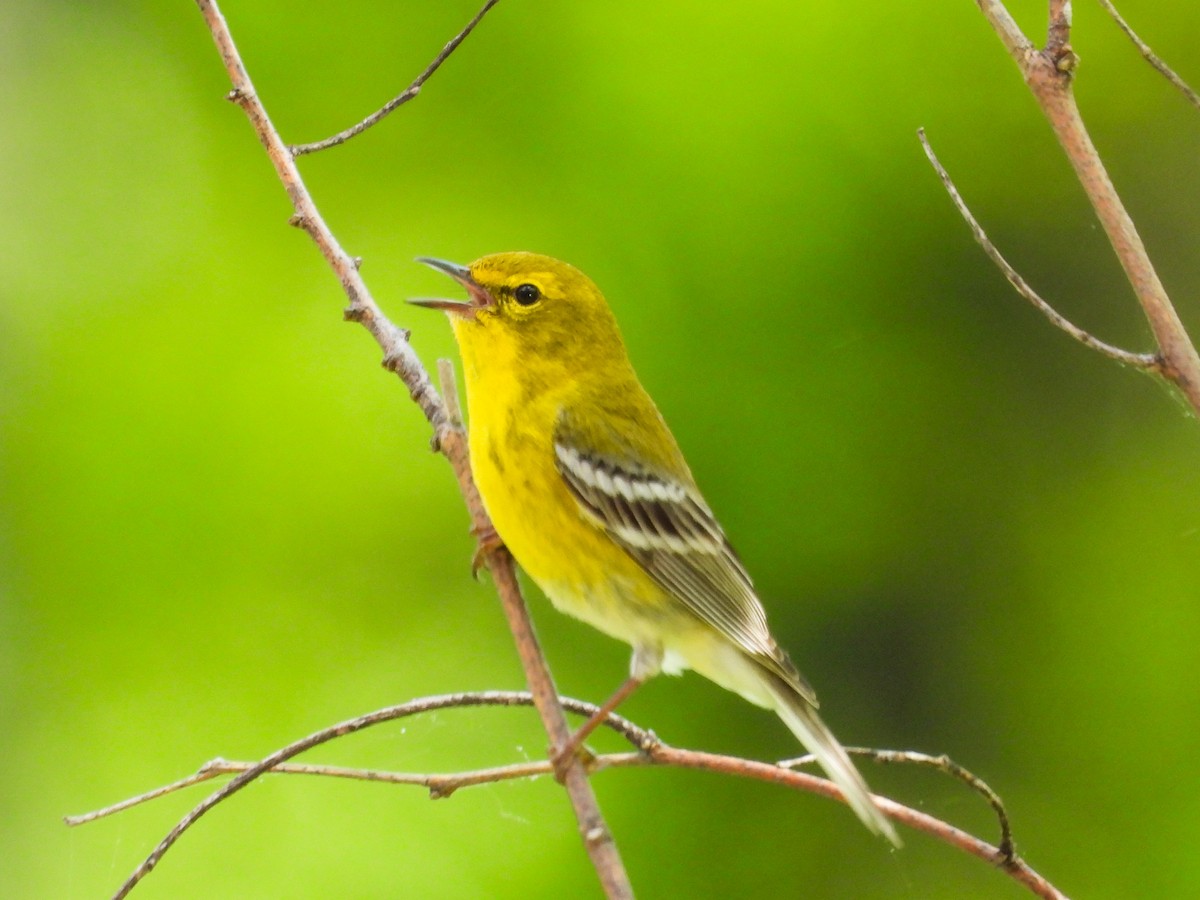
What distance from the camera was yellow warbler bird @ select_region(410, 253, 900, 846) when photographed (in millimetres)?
1797

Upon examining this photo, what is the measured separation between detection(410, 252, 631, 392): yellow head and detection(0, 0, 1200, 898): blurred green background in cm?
98

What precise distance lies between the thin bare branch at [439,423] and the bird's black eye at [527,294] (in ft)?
1.30

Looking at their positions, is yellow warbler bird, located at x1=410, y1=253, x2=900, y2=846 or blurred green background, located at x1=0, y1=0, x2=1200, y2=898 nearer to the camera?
yellow warbler bird, located at x1=410, y1=253, x2=900, y2=846

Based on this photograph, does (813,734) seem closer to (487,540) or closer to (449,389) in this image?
(487,540)

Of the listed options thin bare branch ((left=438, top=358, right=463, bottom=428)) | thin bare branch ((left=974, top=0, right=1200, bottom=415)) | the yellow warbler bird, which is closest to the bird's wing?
the yellow warbler bird

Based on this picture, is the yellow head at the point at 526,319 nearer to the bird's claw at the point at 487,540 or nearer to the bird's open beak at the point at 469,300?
the bird's open beak at the point at 469,300

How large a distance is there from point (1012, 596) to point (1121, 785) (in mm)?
462

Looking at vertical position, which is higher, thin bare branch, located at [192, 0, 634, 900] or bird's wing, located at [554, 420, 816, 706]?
thin bare branch, located at [192, 0, 634, 900]

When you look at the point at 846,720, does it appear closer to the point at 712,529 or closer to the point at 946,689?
the point at 946,689

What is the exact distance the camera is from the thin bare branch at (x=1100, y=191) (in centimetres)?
89

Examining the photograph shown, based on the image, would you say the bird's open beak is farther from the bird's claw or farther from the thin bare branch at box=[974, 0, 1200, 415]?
the thin bare branch at box=[974, 0, 1200, 415]

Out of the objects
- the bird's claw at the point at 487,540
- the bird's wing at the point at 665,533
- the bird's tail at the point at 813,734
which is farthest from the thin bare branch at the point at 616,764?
the bird's wing at the point at 665,533

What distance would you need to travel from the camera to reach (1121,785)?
2756 millimetres

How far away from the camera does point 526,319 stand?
1.93m
